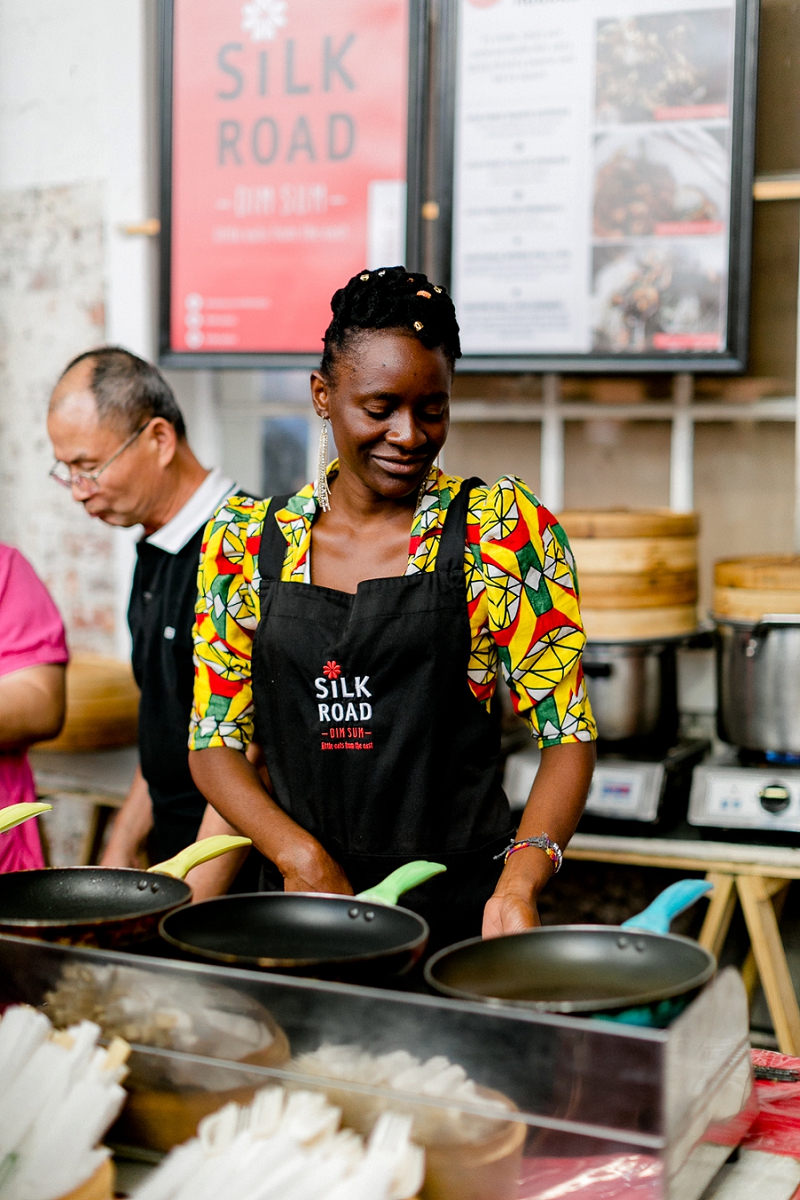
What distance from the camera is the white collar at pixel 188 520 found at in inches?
92.7

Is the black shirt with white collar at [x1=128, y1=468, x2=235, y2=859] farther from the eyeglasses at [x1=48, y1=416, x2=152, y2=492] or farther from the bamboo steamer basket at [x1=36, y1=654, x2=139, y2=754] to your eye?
the bamboo steamer basket at [x1=36, y1=654, x2=139, y2=754]

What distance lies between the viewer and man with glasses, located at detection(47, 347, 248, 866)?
7.61 feet

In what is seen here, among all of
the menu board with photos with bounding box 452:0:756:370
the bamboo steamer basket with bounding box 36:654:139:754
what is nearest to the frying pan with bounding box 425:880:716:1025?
the menu board with photos with bounding box 452:0:756:370

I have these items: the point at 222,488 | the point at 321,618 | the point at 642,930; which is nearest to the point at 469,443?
the point at 222,488

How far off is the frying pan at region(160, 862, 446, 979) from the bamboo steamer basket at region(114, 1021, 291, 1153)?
0.36ft

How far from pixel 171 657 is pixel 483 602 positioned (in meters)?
0.82

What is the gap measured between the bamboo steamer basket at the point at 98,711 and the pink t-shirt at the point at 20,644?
0.80 metres

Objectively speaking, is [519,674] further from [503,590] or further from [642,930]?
[642,930]

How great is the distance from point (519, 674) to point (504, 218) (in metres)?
1.71

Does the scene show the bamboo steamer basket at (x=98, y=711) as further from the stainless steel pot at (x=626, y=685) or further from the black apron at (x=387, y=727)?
the black apron at (x=387, y=727)

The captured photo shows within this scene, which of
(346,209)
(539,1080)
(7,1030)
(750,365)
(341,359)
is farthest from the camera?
(346,209)

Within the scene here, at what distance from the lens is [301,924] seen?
1.24 m

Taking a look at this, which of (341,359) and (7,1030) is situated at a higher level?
(341,359)

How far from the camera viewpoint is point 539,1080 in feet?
3.21
